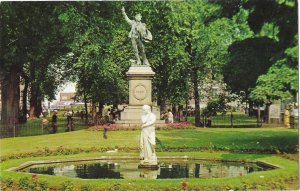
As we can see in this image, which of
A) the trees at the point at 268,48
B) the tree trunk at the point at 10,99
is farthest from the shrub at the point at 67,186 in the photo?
the tree trunk at the point at 10,99

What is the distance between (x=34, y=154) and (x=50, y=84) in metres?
43.8

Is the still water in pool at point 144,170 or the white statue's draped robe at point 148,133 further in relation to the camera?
the still water in pool at point 144,170

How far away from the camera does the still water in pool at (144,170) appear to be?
18464mm

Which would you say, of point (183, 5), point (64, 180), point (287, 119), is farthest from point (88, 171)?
point (183, 5)

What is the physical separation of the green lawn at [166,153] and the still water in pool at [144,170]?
112 centimetres

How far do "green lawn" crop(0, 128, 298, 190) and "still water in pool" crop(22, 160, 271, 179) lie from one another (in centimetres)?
112

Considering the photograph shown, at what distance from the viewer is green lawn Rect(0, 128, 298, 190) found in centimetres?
1563

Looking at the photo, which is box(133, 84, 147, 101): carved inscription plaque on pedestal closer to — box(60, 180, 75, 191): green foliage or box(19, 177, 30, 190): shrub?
box(19, 177, 30, 190): shrub

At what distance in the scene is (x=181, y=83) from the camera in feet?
175

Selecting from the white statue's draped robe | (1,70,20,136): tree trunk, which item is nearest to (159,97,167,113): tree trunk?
(1,70,20,136): tree trunk

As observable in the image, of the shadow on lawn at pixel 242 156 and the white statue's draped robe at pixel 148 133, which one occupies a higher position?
the white statue's draped robe at pixel 148 133

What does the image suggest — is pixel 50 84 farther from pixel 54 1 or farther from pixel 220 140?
pixel 220 140

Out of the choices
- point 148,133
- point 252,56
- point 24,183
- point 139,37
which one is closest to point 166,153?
point 252,56

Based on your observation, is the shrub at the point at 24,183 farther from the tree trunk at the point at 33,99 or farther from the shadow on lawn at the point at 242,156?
the tree trunk at the point at 33,99
